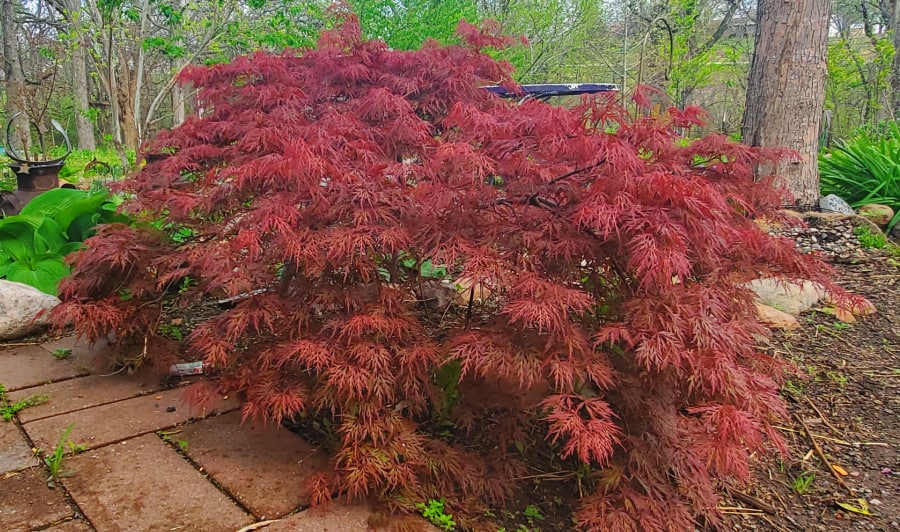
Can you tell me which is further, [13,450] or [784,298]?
[784,298]

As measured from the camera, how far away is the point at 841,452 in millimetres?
2342

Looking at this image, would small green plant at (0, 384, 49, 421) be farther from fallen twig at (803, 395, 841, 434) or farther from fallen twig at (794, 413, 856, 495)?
fallen twig at (803, 395, 841, 434)

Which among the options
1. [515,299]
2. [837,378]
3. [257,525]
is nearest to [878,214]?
[837,378]

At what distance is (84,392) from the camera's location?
2.53 meters

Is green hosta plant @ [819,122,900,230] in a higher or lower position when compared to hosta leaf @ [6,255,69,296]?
higher

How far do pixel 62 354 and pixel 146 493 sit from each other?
4.75ft

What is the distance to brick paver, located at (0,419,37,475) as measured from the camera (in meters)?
1.96

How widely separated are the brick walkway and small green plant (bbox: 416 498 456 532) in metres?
0.18

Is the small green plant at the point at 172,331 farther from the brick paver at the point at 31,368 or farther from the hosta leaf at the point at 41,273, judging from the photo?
→ the hosta leaf at the point at 41,273

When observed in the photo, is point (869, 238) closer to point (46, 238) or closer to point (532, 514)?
point (532, 514)

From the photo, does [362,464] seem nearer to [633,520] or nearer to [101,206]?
[633,520]

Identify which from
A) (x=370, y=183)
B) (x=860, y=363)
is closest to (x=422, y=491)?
(x=370, y=183)

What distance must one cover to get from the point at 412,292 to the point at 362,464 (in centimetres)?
57

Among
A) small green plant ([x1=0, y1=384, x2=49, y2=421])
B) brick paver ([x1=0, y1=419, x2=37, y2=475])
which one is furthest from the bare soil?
small green plant ([x1=0, y1=384, x2=49, y2=421])
